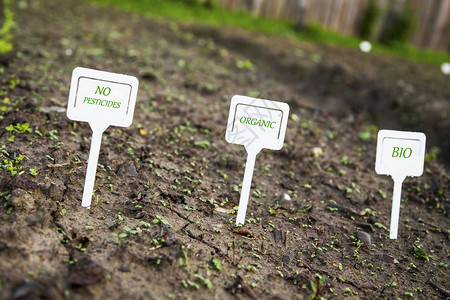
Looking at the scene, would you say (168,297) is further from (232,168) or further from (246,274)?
(232,168)

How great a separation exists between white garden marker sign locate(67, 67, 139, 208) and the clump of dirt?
0.42 meters

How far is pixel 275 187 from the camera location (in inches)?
130

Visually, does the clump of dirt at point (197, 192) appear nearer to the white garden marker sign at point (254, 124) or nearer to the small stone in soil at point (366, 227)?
the small stone in soil at point (366, 227)

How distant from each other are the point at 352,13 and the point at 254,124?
7008 millimetres

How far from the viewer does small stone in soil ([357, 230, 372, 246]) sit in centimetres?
279

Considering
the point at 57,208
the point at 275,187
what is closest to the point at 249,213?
the point at 275,187

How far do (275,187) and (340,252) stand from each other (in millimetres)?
828

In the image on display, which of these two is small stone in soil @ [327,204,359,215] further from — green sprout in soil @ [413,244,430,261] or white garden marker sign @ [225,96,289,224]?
white garden marker sign @ [225,96,289,224]

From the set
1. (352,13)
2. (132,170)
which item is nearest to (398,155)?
(132,170)

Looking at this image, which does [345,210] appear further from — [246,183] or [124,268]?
[124,268]

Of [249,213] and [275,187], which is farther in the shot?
[275,187]

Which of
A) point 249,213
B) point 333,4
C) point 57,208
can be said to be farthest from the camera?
point 333,4

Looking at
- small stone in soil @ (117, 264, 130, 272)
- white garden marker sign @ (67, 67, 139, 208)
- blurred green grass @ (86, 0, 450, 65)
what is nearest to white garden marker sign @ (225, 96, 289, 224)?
white garden marker sign @ (67, 67, 139, 208)

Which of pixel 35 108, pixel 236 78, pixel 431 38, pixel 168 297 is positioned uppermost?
pixel 431 38
